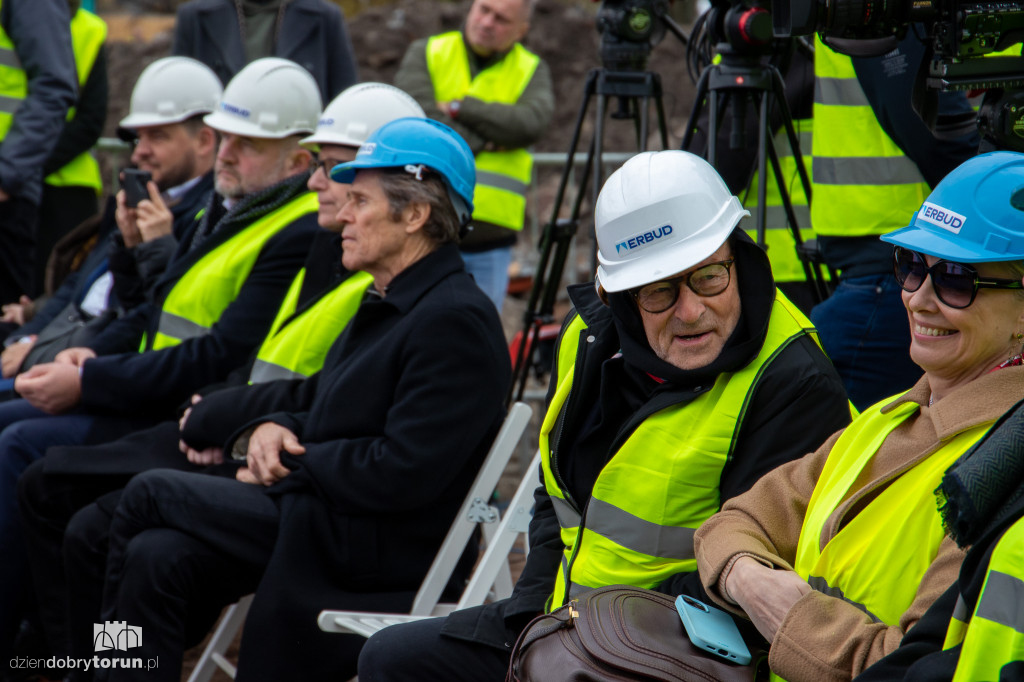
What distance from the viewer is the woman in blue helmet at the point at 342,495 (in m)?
3.36

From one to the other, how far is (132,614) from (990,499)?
254cm

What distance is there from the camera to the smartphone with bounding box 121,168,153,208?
4.88m

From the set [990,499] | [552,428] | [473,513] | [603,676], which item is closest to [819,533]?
[603,676]

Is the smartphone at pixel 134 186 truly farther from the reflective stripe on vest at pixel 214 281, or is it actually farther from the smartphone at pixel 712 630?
the smartphone at pixel 712 630

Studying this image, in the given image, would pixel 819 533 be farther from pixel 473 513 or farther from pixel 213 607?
pixel 213 607

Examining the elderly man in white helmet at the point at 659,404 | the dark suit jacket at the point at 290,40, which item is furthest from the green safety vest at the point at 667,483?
the dark suit jacket at the point at 290,40

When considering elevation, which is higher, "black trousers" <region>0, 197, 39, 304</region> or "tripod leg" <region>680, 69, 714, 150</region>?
"tripod leg" <region>680, 69, 714, 150</region>

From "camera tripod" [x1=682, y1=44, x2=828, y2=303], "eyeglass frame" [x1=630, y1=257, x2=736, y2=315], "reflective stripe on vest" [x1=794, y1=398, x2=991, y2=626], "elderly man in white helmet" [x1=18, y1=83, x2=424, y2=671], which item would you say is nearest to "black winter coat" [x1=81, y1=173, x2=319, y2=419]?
"elderly man in white helmet" [x1=18, y1=83, x2=424, y2=671]

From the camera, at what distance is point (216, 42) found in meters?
6.48

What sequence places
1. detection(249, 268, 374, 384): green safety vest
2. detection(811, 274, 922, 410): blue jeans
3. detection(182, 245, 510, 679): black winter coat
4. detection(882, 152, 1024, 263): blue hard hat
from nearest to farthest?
detection(882, 152, 1024, 263): blue hard hat, detection(811, 274, 922, 410): blue jeans, detection(182, 245, 510, 679): black winter coat, detection(249, 268, 374, 384): green safety vest
